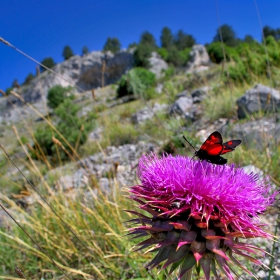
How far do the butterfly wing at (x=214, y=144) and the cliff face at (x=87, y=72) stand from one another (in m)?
43.7

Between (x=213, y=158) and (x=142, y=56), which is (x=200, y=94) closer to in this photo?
(x=213, y=158)

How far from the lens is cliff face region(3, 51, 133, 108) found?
45406 millimetres

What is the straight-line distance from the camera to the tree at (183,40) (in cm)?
6200

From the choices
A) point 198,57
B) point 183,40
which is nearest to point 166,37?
point 183,40

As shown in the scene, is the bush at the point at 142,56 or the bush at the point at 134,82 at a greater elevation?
the bush at the point at 142,56

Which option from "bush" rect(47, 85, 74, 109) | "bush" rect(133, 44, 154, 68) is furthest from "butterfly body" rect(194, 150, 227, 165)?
"bush" rect(133, 44, 154, 68)

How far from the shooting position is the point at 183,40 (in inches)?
2504

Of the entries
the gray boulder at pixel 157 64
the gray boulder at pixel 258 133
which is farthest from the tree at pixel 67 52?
the gray boulder at pixel 258 133

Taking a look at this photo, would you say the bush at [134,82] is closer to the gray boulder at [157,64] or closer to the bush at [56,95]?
the bush at [56,95]

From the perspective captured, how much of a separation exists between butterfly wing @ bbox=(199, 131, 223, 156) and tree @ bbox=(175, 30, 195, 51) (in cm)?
6312

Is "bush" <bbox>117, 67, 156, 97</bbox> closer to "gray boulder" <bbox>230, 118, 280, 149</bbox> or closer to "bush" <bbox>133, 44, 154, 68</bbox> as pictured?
"bush" <bbox>133, 44, 154, 68</bbox>

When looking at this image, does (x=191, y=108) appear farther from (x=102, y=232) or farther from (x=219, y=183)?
(x=219, y=183)

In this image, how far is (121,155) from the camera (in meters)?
7.13

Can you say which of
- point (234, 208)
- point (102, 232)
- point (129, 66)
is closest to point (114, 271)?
point (102, 232)
